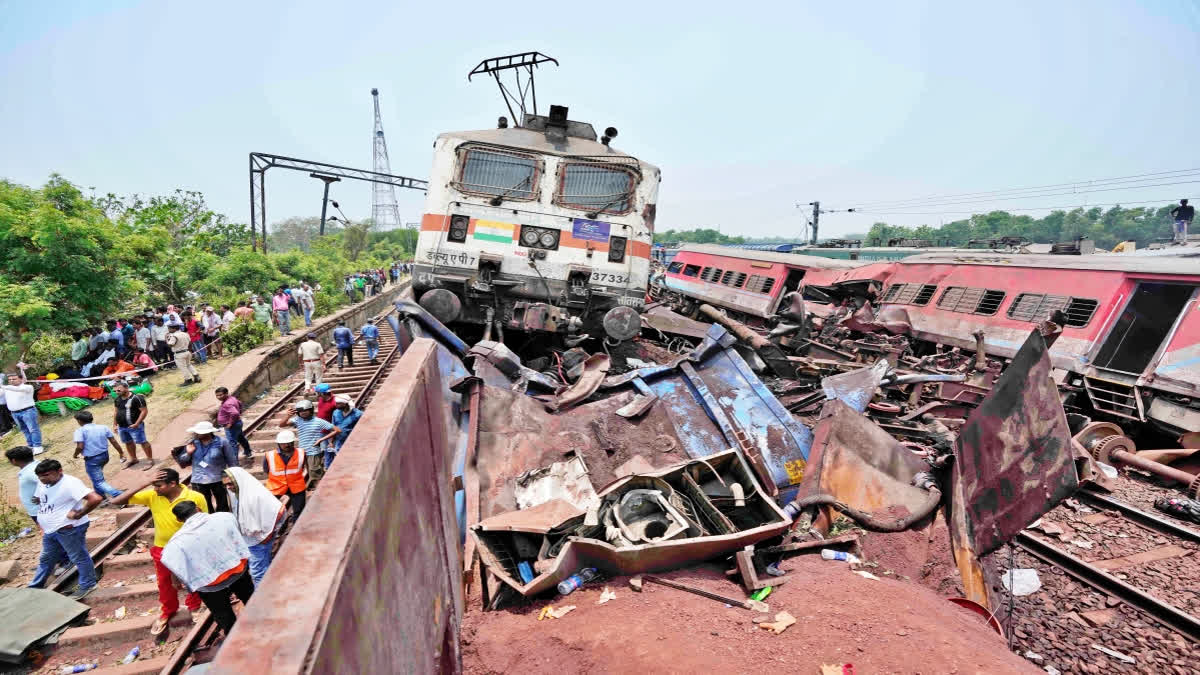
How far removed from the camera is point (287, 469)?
17.9 ft

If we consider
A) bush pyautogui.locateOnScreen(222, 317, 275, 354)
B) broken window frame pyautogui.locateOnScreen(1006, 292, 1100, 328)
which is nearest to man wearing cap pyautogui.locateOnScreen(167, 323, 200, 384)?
bush pyautogui.locateOnScreen(222, 317, 275, 354)

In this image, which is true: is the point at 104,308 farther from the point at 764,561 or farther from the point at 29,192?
the point at 764,561

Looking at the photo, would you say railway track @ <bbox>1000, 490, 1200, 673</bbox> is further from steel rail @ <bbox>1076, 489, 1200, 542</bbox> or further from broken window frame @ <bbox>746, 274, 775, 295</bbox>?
broken window frame @ <bbox>746, 274, 775, 295</bbox>

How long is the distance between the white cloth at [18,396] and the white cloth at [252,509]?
20.0 feet

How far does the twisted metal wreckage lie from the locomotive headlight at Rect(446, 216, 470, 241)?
1440 mm

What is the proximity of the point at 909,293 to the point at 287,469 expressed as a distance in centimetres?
1337

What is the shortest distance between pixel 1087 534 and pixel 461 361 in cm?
695

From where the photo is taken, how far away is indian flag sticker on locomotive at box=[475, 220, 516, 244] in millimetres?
7836

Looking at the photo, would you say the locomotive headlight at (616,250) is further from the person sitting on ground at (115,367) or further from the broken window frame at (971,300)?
the person sitting on ground at (115,367)

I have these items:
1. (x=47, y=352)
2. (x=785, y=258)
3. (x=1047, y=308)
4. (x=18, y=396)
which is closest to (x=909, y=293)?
(x=1047, y=308)

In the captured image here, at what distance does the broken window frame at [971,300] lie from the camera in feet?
37.3

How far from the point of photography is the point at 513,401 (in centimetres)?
556

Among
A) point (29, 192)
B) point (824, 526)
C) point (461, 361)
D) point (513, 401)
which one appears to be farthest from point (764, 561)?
point (29, 192)

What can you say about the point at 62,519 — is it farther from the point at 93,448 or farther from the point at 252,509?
the point at 252,509
